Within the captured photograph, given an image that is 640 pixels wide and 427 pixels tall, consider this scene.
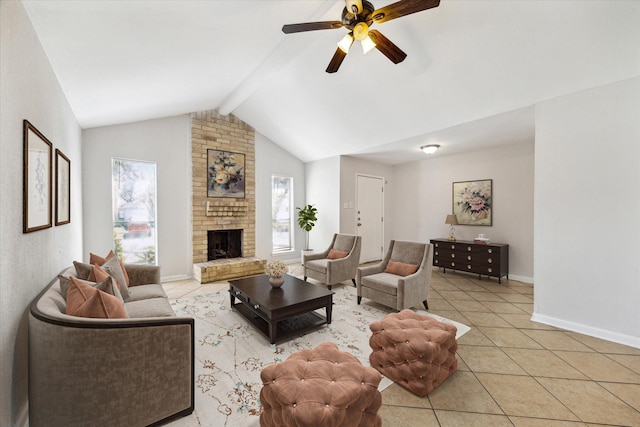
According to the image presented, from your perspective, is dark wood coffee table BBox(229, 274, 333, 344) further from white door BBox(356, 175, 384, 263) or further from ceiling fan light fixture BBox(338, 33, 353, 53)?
white door BBox(356, 175, 384, 263)

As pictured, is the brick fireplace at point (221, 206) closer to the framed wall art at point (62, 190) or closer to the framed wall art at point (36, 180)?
the framed wall art at point (62, 190)

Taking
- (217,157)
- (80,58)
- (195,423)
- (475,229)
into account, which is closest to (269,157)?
(217,157)

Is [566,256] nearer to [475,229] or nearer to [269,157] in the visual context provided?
[475,229]

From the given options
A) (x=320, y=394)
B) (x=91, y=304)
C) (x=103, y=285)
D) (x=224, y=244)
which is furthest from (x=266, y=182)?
(x=320, y=394)

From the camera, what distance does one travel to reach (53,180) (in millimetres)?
2254

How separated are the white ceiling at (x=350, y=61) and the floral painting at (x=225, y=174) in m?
1.12

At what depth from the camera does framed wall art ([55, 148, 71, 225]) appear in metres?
2.43

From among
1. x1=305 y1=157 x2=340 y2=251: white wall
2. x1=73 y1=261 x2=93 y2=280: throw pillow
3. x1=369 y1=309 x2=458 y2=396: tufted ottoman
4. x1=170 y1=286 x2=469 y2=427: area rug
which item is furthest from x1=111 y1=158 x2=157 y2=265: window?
x1=369 y1=309 x2=458 y2=396: tufted ottoman

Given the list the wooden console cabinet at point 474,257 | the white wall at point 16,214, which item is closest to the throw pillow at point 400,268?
the wooden console cabinet at point 474,257

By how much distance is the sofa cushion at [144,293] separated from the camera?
2.67 m

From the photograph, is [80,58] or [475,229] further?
[475,229]

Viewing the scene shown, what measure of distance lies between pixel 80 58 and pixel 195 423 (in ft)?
9.84

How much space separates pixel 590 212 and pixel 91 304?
4.48 metres

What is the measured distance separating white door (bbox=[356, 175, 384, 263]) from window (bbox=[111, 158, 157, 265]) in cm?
414
